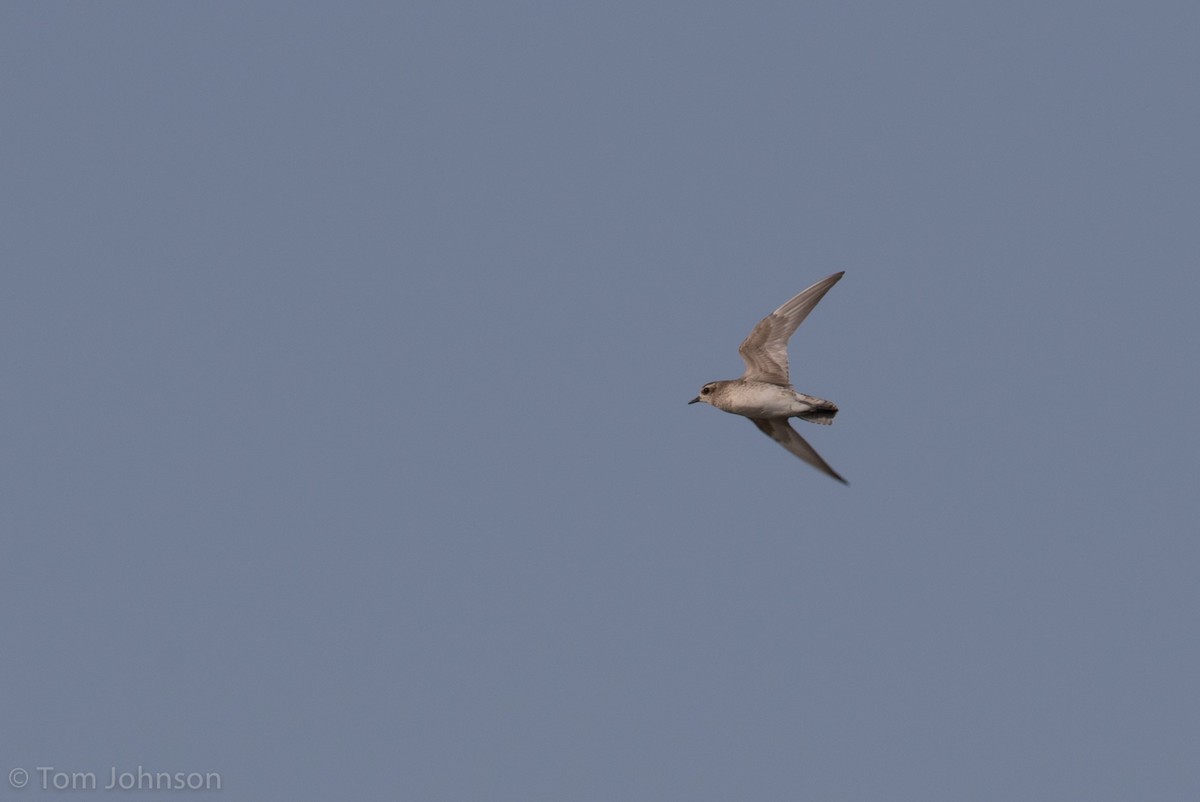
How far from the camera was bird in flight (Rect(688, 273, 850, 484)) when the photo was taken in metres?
38.1

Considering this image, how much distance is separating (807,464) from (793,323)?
128 inches

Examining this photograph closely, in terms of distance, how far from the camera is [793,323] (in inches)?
1510

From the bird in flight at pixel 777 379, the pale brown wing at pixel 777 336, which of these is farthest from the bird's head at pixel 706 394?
the pale brown wing at pixel 777 336

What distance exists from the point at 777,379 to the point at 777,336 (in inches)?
37.3

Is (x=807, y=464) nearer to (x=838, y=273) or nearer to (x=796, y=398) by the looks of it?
(x=796, y=398)

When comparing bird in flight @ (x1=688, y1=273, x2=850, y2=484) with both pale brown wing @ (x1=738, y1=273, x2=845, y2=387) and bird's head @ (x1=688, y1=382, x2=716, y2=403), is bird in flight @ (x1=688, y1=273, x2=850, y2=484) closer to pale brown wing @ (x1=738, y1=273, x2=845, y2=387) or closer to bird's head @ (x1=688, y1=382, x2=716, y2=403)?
pale brown wing @ (x1=738, y1=273, x2=845, y2=387)

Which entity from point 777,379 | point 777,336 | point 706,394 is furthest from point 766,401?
point 706,394

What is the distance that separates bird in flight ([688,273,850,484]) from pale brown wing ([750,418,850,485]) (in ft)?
0.10

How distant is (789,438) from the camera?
130 ft

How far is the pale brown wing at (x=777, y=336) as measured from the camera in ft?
125

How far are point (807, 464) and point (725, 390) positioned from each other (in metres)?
2.46

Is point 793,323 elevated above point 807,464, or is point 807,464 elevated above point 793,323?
point 793,323

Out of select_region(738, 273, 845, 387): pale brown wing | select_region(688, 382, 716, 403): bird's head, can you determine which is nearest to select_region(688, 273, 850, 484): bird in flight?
select_region(738, 273, 845, 387): pale brown wing

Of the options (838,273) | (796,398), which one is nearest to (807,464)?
(796,398)
